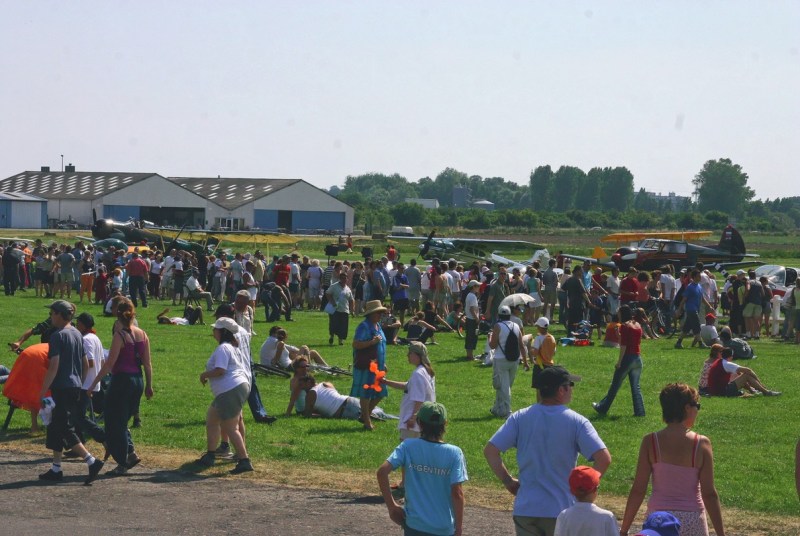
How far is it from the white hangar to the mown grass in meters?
72.4

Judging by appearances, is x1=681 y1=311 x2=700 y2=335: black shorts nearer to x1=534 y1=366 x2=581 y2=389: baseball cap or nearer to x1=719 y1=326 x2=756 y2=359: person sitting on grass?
x1=719 y1=326 x2=756 y2=359: person sitting on grass

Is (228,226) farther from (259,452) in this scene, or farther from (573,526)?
(573,526)

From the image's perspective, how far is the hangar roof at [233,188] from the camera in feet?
317

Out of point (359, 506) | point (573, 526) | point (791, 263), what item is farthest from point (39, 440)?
point (791, 263)

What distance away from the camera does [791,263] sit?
6378cm

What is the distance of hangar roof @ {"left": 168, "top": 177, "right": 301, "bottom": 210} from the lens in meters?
96.6

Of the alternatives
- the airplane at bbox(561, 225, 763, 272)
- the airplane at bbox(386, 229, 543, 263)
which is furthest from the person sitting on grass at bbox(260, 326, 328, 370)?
the airplane at bbox(386, 229, 543, 263)

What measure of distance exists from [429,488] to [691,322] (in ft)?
59.8

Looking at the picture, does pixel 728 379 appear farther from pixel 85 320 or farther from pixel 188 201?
pixel 188 201

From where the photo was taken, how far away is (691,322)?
76.4ft

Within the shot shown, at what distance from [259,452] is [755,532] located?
546 centimetres

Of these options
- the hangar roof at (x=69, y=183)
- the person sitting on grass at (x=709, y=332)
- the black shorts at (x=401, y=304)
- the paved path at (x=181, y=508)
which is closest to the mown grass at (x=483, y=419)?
the person sitting on grass at (x=709, y=332)

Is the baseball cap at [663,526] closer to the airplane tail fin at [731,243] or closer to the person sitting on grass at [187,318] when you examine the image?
the person sitting on grass at [187,318]

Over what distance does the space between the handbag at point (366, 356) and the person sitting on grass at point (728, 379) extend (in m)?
6.34
